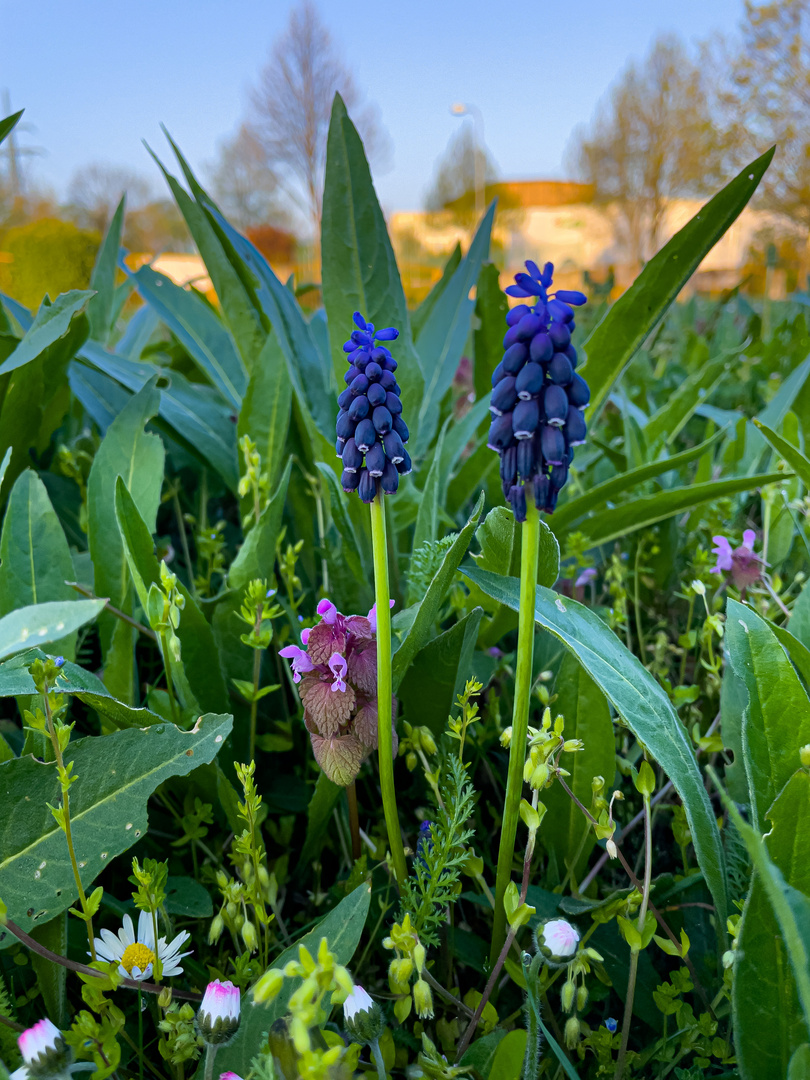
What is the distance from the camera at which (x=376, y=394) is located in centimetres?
70

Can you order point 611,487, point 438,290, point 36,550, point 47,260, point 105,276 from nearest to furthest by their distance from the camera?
point 36,550 → point 611,487 → point 438,290 → point 105,276 → point 47,260

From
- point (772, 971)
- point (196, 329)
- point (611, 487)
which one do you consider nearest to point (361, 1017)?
point (772, 971)

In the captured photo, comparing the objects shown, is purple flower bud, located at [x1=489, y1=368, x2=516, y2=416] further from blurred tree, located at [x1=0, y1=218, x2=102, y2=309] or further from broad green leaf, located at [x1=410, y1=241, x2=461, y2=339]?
blurred tree, located at [x1=0, y1=218, x2=102, y2=309]

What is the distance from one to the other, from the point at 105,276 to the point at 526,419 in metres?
1.94

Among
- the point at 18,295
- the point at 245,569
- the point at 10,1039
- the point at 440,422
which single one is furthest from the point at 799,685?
the point at 18,295

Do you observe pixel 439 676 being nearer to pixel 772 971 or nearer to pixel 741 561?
pixel 772 971

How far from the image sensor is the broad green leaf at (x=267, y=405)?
146 centimetres

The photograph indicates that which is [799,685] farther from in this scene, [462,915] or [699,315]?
[699,315]

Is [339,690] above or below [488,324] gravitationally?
below

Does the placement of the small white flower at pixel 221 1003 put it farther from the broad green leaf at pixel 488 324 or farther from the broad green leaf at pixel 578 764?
the broad green leaf at pixel 488 324

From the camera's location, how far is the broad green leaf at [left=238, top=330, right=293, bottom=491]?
1.46 m

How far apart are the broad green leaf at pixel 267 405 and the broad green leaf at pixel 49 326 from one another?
333 millimetres

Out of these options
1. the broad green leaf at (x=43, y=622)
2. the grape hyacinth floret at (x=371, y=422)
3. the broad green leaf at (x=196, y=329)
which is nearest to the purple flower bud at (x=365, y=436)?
the grape hyacinth floret at (x=371, y=422)

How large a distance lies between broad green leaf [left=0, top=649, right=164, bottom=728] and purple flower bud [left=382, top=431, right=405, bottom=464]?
1.37 feet
